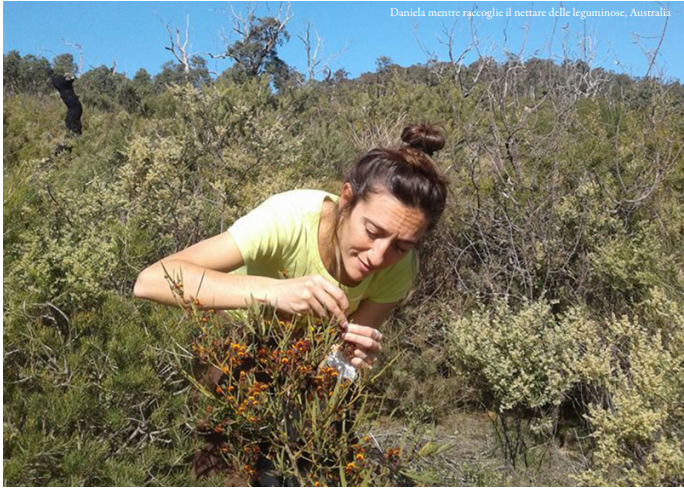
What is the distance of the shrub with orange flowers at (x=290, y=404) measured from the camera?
1.35 metres

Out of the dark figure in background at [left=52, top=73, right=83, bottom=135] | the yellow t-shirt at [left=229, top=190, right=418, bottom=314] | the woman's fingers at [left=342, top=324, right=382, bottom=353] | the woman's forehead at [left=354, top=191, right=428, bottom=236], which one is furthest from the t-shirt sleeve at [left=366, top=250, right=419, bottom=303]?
the dark figure in background at [left=52, top=73, right=83, bottom=135]

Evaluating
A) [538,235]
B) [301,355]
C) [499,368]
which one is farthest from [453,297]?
[301,355]

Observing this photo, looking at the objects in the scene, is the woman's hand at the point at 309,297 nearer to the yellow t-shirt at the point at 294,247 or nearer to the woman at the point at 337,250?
the woman at the point at 337,250

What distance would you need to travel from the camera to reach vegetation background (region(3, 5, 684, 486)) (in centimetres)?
189

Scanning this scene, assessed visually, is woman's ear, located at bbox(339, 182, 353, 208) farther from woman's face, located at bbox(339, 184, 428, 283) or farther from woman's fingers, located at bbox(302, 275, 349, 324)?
woman's fingers, located at bbox(302, 275, 349, 324)

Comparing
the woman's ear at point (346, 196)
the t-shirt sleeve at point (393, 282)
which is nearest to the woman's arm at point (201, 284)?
the woman's ear at point (346, 196)

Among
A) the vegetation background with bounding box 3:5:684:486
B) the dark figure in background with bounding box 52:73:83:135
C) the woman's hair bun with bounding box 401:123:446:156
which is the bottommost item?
the vegetation background with bounding box 3:5:684:486

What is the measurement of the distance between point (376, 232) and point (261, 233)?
315mm

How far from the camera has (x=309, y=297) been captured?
57.2 inches

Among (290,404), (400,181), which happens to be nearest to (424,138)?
(400,181)

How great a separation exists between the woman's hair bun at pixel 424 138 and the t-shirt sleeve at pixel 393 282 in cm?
36

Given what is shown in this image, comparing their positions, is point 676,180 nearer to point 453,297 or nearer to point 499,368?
point 453,297

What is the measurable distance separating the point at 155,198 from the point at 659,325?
113 inches

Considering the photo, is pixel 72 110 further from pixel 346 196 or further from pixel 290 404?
pixel 290 404
